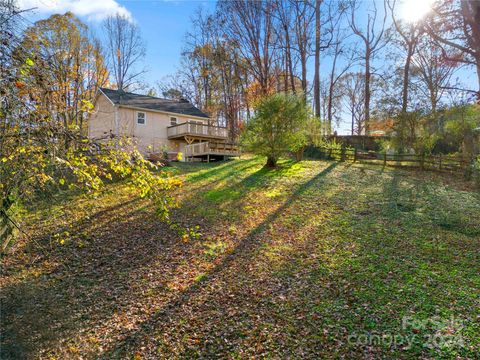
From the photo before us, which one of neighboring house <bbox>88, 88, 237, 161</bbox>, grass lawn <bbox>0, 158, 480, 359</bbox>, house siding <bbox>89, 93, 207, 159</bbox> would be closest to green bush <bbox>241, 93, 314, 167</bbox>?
grass lawn <bbox>0, 158, 480, 359</bbox>

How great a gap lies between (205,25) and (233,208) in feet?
84.7

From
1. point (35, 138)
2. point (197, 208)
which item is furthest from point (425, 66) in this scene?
point (35, 138)

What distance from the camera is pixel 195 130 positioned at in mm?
22062

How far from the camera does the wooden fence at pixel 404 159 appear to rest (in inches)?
560

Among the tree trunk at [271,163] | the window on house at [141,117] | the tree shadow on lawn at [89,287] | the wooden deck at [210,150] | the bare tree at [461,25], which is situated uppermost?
the window on house at [141,117]

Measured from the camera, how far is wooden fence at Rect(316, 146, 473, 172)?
14234mm

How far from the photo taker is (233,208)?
365 inches

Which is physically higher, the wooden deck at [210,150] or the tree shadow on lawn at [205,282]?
the wooden deck at [210,150]

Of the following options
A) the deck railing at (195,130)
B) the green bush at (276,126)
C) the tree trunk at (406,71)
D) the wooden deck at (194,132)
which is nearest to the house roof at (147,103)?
the deck railing at (195,130)

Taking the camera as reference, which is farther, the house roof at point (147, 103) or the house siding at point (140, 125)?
the house roof at point (147, 103)

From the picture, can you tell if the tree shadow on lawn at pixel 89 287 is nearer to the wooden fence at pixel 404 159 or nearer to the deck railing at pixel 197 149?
the deck railing at pixel 197 149

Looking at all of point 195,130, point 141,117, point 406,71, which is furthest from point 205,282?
point 406,71

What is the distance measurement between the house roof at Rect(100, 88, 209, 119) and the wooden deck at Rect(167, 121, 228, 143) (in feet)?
7.12

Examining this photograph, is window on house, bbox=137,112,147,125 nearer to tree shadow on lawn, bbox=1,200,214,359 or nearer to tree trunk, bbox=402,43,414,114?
tree shadow on lawn, bbox=1,200,214,359
